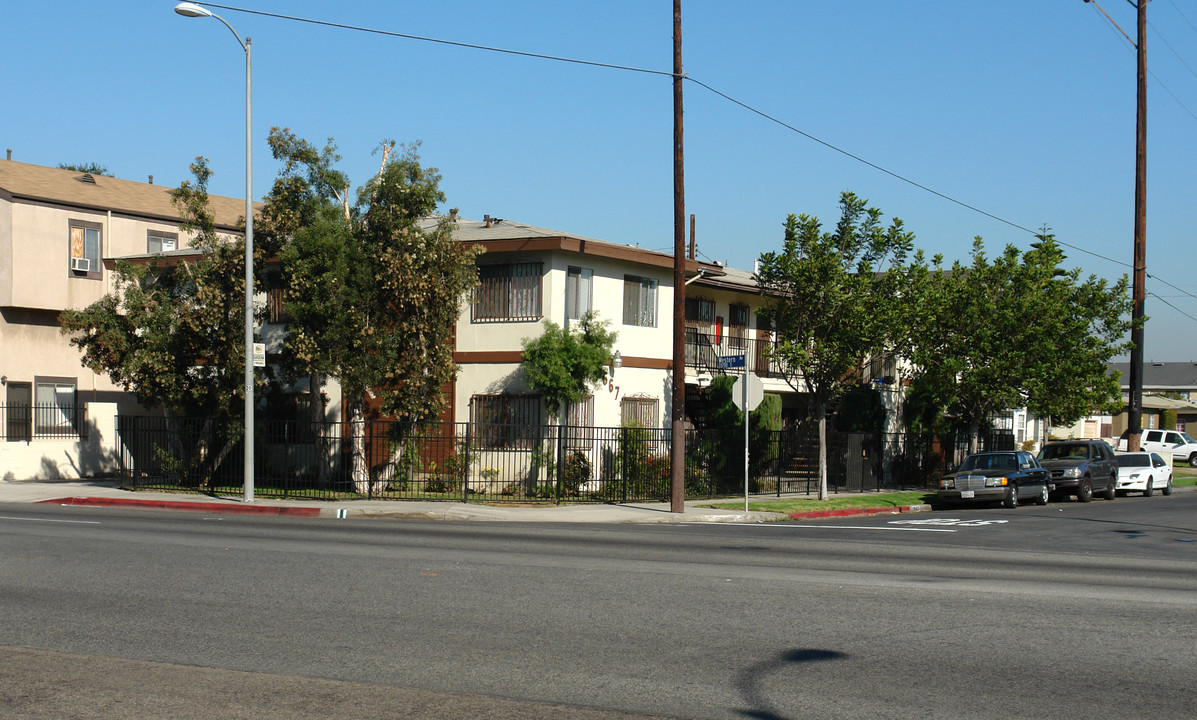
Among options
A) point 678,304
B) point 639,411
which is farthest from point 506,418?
point 678,304

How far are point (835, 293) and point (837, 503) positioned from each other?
5258 mm

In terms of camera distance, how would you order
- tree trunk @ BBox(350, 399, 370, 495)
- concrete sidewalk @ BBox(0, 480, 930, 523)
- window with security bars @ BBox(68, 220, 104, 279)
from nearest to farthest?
concrete sidewalk @ BBox(0, 480, 930, 523)
tree trunk @ BBox(350, 399, 370, 495)
window with security bars @ BBox(68, 220, 104, 279)

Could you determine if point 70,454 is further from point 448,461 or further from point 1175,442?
point 1175,442

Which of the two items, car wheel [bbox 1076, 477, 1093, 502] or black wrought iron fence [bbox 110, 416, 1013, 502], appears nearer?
black wrought iron fence [bbox 110, 416, 1013, 502]

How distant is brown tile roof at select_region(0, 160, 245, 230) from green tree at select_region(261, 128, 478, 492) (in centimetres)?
781

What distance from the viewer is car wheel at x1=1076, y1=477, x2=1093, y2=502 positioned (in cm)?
2948

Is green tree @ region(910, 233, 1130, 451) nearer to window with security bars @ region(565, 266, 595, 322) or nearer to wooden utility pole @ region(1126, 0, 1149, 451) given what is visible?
wooden utility pole @ region(1126, 0, 1149, 451)

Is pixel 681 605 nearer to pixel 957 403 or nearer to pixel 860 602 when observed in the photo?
pixel 860 602

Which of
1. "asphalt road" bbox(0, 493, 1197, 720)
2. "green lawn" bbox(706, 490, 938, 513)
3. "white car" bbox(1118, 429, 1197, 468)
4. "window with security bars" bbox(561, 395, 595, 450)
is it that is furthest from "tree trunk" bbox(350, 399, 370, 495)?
"white car" bbox(1118, 429, 1197, 468)

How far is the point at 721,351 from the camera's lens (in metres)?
32.7

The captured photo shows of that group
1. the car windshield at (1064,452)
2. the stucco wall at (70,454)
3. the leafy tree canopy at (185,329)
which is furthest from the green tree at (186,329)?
the car windshield at (1064,452)

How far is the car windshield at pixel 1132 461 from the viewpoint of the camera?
3325 centimetres

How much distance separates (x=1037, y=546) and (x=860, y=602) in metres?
8.17

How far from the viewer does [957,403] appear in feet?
117
